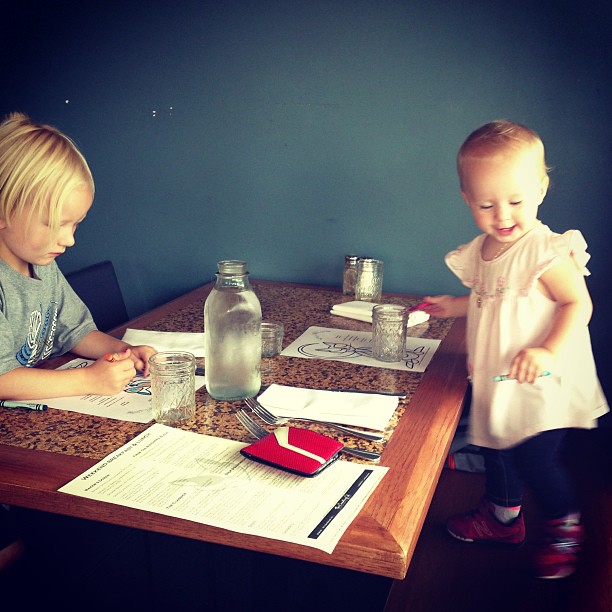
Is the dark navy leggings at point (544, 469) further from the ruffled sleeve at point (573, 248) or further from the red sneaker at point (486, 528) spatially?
the ruffled sleeve at point (573, 248)

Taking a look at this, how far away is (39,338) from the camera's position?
141 cm

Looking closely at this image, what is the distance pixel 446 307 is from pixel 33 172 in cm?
98

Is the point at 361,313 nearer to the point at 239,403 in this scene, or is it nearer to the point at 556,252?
the point at 556,252

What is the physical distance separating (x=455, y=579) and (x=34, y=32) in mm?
2257

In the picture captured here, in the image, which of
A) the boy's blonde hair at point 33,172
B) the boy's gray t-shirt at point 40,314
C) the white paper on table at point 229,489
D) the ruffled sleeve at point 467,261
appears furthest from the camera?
the ruffled sleeve at point 467,261

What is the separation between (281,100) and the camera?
218cm

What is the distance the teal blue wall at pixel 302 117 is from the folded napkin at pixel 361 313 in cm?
40

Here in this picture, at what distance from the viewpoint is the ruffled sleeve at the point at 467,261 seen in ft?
5.17

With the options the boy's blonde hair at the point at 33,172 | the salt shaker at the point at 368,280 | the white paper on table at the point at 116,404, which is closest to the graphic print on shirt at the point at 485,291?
the salt shaker at the point at 368,280

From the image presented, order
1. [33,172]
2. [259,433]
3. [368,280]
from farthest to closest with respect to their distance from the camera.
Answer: [368,280], [33,172], [259,433]

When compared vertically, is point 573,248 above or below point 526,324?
above

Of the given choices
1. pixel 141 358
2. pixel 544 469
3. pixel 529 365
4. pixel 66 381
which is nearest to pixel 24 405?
pixel 66 381

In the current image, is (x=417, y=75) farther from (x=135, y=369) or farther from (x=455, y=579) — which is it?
(x=455, y=579)

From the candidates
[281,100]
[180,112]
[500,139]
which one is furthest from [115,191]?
[500,139]
